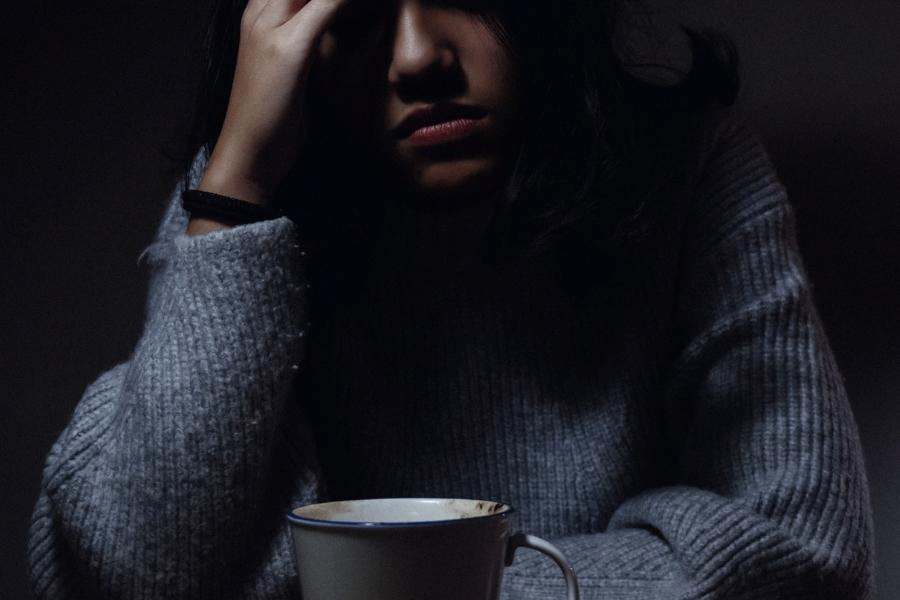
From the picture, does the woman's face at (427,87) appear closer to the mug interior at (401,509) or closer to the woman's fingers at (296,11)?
the woman's fingers at (296,11)

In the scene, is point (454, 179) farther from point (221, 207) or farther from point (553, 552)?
point (553, 552)

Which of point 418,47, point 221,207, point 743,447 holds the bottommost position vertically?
point 743,447

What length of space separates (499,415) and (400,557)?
46cm

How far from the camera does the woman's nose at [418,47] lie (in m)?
0.74

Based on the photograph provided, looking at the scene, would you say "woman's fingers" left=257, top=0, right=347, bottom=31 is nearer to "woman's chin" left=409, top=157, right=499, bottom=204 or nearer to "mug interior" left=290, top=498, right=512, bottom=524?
"woman's chin" left=409, top=157, right=499, bottom=204

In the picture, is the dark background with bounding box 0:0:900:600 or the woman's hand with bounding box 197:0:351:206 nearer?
the woman's hand with bounding box 197:0:351:206

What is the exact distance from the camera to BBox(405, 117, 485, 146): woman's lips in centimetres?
75

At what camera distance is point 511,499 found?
91 cm

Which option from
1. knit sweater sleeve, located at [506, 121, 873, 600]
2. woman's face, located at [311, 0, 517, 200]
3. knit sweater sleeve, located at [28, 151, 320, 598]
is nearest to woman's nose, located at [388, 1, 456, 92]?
woman's face, located at [311, 0, 517, 200]

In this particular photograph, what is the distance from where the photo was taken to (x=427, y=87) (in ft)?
2.46

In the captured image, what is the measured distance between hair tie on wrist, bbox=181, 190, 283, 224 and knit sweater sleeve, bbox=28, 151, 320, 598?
0.08 feet

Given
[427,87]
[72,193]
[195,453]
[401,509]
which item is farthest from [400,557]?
[72,193]

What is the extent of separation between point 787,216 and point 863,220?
206 mm

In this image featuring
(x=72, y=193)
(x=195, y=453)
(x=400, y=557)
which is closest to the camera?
(x=400, y=557)
